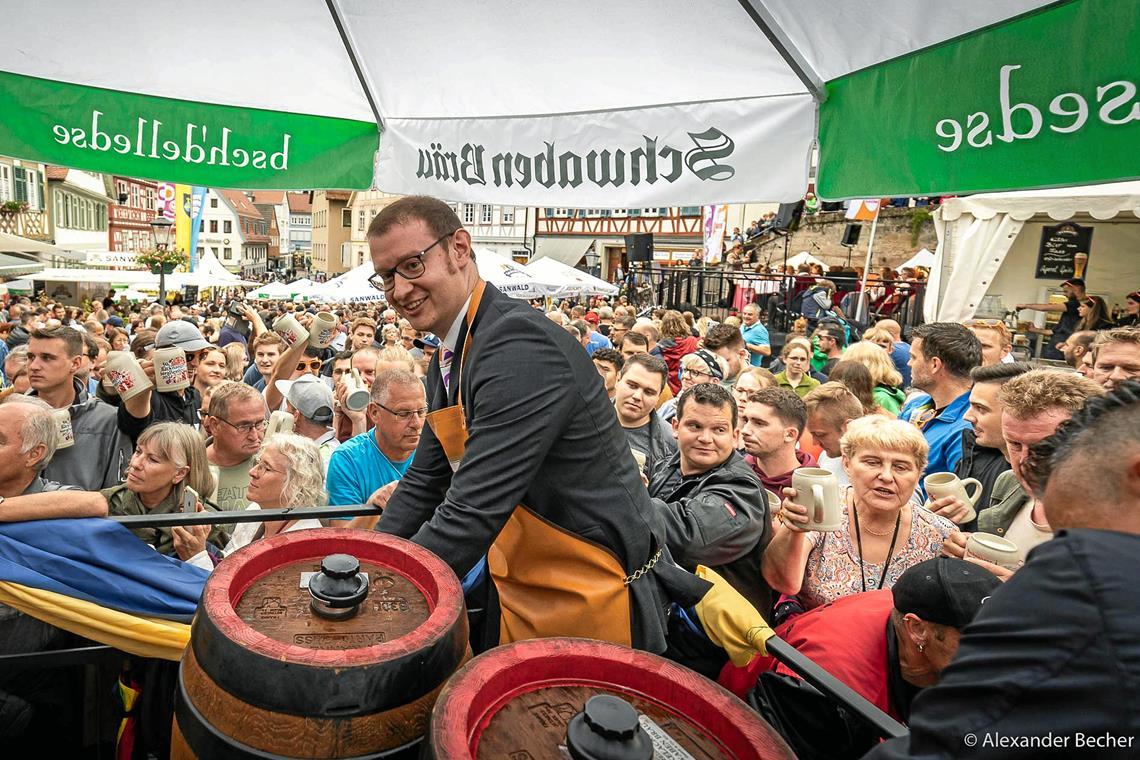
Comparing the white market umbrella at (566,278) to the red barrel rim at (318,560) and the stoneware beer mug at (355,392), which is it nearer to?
the stoneware beer mug at (355,392)

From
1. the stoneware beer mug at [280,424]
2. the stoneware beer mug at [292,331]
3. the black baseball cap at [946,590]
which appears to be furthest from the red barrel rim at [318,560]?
the stoneware beer mug at [292,331]

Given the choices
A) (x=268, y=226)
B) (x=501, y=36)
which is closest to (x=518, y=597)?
(x=501, y=36)

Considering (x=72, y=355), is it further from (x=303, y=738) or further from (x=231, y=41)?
(x=303, y=738)

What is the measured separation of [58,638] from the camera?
2.19 metres

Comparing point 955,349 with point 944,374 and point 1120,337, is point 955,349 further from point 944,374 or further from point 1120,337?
point 1120,337

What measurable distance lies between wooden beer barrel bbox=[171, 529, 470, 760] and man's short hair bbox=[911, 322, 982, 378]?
4.02 m

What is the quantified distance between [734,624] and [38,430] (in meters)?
2.88

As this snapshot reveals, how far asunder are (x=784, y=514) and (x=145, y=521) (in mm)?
1970

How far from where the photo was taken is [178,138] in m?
3.22

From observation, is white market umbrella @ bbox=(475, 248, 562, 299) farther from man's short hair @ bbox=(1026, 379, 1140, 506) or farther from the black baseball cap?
man's short hair @ bbox=(1026, 379, 1140, 506)

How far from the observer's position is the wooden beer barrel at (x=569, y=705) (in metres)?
1.07

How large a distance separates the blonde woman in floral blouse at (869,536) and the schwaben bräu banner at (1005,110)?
108cm

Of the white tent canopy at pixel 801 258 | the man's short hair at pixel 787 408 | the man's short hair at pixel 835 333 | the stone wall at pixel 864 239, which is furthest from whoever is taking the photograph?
the white tent canopy at pixel 801 258

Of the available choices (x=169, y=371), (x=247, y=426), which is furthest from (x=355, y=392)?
(x=169, y=371)
